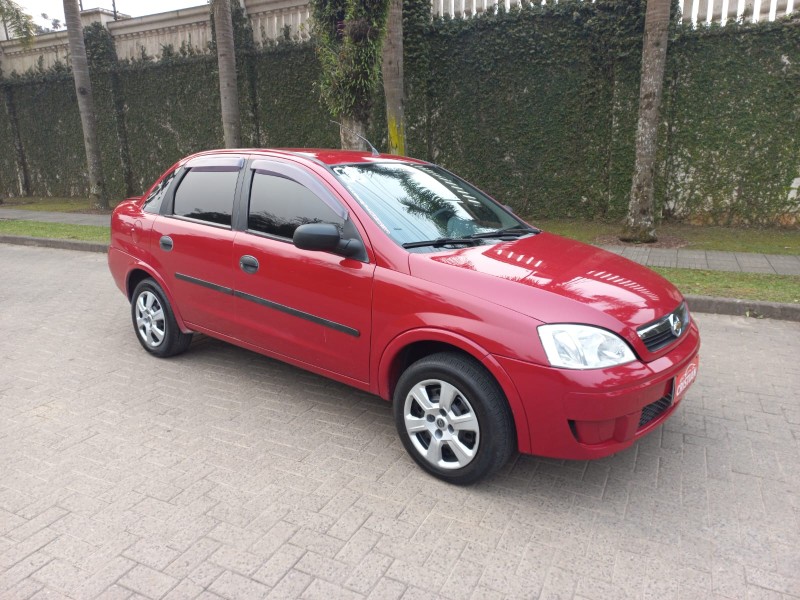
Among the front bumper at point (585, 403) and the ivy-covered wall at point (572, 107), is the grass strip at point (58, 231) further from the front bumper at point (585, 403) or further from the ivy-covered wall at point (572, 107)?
the front bumper at point (585, 403)

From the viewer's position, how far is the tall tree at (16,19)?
16281 mm

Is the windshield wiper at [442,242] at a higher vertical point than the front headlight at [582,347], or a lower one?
higher

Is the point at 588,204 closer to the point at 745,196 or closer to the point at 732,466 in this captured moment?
the point at 745,196

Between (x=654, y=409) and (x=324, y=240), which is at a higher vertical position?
(x=324, y=240)

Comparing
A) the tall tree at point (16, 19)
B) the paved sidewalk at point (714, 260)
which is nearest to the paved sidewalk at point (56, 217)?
the tall tree at point (16, 19)

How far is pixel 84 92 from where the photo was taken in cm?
1443

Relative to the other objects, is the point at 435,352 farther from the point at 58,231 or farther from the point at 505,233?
the point at 58,231

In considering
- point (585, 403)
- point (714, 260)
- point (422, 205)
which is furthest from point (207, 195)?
point (714, 260)

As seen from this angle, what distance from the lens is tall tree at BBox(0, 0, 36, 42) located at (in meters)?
16.3

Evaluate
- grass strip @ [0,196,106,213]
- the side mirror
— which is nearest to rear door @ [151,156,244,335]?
the side mirror

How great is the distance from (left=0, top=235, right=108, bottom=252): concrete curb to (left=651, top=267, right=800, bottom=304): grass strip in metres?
9.12

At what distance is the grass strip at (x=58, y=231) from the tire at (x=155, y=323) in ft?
20.3

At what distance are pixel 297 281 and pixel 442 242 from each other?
96 centimetres

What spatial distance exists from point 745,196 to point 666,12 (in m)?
3.62
